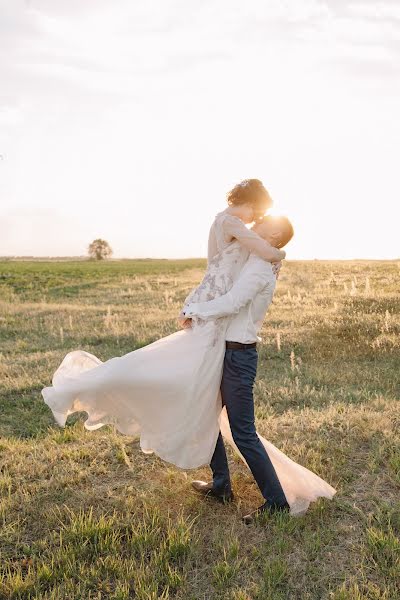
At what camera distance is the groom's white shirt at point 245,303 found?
426cm

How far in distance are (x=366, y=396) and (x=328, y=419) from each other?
76.6 inches

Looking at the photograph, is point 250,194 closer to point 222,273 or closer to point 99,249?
point 222,273

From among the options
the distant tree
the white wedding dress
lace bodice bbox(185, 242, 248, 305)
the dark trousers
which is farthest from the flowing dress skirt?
the distant tree

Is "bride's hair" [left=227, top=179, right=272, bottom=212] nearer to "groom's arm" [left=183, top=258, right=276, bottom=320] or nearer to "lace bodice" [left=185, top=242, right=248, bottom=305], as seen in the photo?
"lace bodice" [left=185, top=242, right=248, bottom=305]

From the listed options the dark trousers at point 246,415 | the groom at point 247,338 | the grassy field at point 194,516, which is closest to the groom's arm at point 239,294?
the groom at point 247,338

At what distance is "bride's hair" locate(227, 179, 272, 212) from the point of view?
4.29m

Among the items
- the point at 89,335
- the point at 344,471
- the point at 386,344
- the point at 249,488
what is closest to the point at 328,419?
the point at 344,471

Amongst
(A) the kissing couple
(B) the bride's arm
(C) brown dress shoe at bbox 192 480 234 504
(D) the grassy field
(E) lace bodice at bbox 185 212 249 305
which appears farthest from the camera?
(C) brown dress shoe at bbox 192 480 234 504

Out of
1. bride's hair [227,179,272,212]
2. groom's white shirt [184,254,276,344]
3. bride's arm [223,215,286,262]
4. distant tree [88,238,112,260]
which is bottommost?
groom's white shirt [184,254,276,344]

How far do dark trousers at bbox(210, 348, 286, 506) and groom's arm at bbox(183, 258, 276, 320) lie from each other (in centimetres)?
40

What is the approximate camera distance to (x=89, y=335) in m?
14.2

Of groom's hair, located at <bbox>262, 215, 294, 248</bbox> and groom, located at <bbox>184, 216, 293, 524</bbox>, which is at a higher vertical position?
groom's hair, located at <bbox>262, 215, 294, 248</bbox>

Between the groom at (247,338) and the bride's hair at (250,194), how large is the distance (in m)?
0.16

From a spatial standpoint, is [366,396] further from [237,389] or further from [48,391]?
[48,391]
